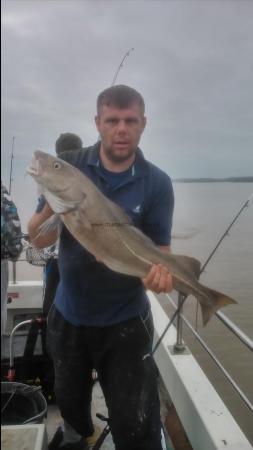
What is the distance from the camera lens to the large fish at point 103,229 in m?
2.56

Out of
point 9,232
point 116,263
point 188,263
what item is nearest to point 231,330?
point 188,263

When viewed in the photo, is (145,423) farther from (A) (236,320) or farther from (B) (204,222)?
(B) (204,222)

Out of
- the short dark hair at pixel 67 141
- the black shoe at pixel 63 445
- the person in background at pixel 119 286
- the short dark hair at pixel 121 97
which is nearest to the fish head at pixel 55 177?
the person in background at pixel 119 286

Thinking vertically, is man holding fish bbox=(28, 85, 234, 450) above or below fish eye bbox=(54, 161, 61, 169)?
below

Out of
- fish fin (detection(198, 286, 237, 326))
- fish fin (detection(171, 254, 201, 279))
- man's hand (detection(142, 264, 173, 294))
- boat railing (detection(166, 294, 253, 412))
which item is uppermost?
fish fin (detection(171, 254, 201, 279))

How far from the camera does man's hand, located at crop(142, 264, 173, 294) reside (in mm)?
2625

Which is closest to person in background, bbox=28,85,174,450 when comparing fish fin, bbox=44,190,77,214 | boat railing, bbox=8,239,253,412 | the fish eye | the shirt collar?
the shirt collar

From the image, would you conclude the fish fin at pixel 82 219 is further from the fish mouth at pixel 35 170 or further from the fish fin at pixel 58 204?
the fish mouth at pixel 35 170

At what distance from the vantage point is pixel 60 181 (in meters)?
2.56

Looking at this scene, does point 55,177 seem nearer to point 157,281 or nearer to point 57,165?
point 57,165

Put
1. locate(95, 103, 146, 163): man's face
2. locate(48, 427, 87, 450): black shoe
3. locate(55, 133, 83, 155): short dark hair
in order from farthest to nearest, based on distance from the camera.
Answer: locate(55, 133, 83, 155): short dark hair → locate(48, 427, 87, 450): black shoe → locate(95, 103, 146, 163): man's face

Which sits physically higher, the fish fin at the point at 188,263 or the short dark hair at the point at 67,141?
the short dark hair at the point at 67,141

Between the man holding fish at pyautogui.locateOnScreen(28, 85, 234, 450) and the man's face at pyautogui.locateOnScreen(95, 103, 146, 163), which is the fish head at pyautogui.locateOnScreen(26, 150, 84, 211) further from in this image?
the man's face at pyautogui.locateOnScreen(95, 103, 146, 163)

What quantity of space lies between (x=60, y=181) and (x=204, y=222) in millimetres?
22011
